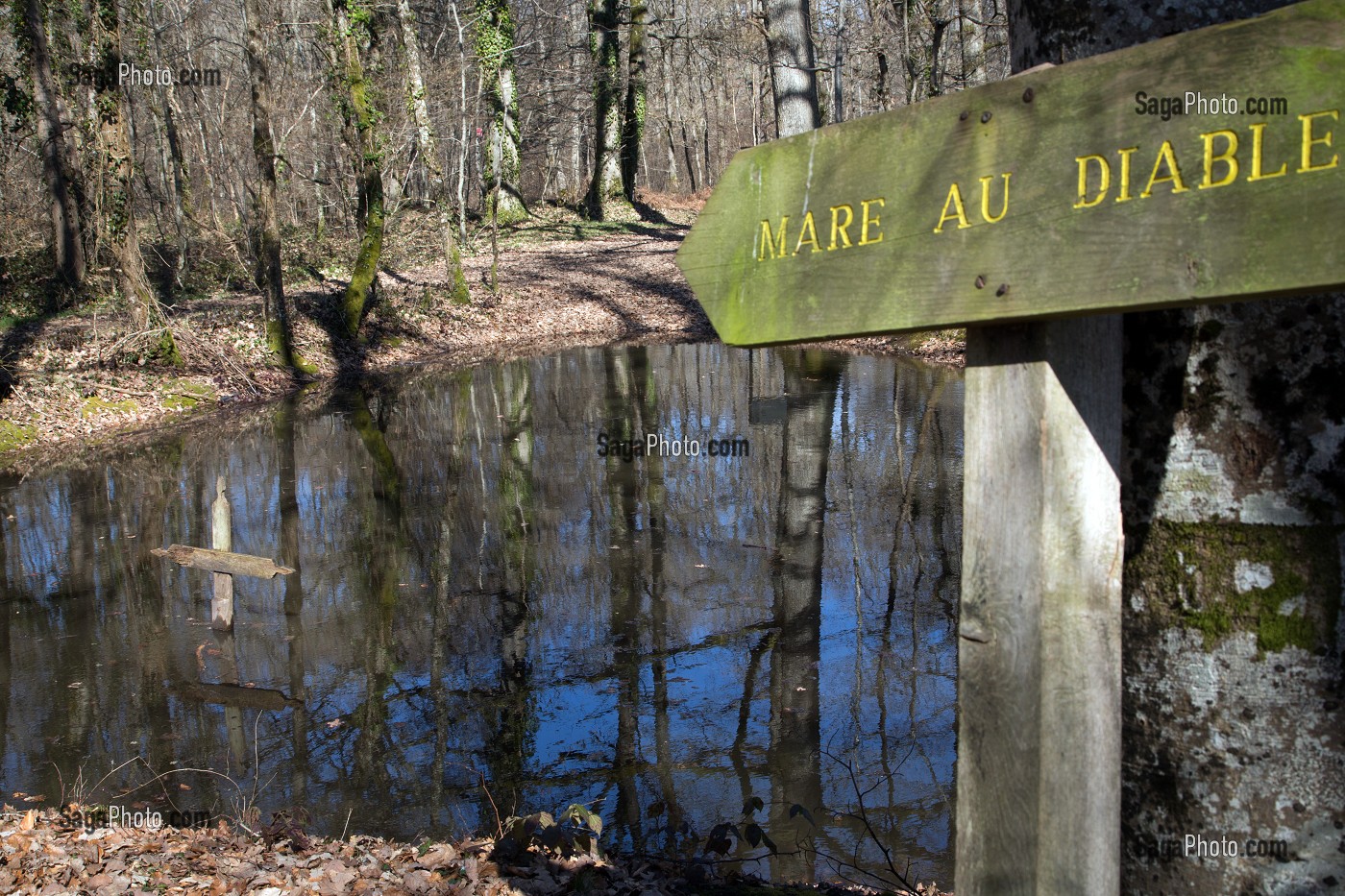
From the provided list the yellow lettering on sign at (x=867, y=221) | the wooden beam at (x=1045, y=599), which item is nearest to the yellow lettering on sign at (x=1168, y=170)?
the wooden beam at (x=1045, y=599)

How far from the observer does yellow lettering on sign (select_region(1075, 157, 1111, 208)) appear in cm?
155

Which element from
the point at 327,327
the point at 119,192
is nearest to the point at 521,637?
the point at 119,192

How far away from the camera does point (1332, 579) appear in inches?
76.5

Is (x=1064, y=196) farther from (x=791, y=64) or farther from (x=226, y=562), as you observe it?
(x=791, y=64)

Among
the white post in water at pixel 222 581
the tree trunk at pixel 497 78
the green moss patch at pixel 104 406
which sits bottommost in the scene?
the white post in water at pixel 222 581

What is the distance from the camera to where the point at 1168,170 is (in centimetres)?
149

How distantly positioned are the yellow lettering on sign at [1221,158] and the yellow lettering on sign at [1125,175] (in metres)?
0.10

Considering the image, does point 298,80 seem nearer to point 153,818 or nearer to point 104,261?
point 104,261

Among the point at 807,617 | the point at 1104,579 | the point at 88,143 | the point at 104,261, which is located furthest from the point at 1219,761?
the point at 104,261

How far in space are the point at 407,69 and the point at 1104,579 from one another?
23.6 meters

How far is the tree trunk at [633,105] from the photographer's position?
38656mm

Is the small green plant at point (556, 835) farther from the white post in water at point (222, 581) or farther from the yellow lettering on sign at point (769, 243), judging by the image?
the white post in water at point (222, 581)

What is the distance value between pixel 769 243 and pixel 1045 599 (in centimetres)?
80

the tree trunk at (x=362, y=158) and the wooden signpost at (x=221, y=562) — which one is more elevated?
the tree trunk at (x=362, y=158)
